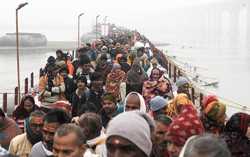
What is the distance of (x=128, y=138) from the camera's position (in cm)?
285

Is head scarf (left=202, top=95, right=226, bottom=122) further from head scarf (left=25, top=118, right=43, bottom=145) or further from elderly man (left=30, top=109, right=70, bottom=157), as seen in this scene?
head scarf (left=25, top=118, right=43, bottom=145)

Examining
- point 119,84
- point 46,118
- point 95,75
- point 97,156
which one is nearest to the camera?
point 97,156

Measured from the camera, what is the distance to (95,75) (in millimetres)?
8250

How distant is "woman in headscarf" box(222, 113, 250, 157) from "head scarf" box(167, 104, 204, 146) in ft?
1.79

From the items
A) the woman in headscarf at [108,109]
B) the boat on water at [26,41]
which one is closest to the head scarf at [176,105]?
the woman in headscarf at [108,109]

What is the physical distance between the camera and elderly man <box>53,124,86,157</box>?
3.61m

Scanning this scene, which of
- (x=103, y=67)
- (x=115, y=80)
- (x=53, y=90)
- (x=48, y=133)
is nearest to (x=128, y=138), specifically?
(x=48, y=133)

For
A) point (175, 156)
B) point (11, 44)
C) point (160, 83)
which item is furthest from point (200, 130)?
point (11, 44)

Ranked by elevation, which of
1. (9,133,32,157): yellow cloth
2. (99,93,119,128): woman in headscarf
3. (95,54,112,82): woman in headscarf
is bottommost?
(9,133,32,157): yellow cloth

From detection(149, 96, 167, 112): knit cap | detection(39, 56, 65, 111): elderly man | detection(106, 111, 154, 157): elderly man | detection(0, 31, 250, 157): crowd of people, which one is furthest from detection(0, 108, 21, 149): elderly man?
detection(106, 111, 154, 157): elderly man

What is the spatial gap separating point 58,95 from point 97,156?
5.03 metres

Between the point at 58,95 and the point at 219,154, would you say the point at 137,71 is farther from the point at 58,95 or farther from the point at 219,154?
the point at 219,154

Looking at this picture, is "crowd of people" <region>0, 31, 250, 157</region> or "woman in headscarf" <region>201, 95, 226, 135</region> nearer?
"crowd of people" <region>0, 31, 250, 157</region>

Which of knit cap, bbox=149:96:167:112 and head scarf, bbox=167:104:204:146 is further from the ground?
head scarf, bbox=167:104:204:146
